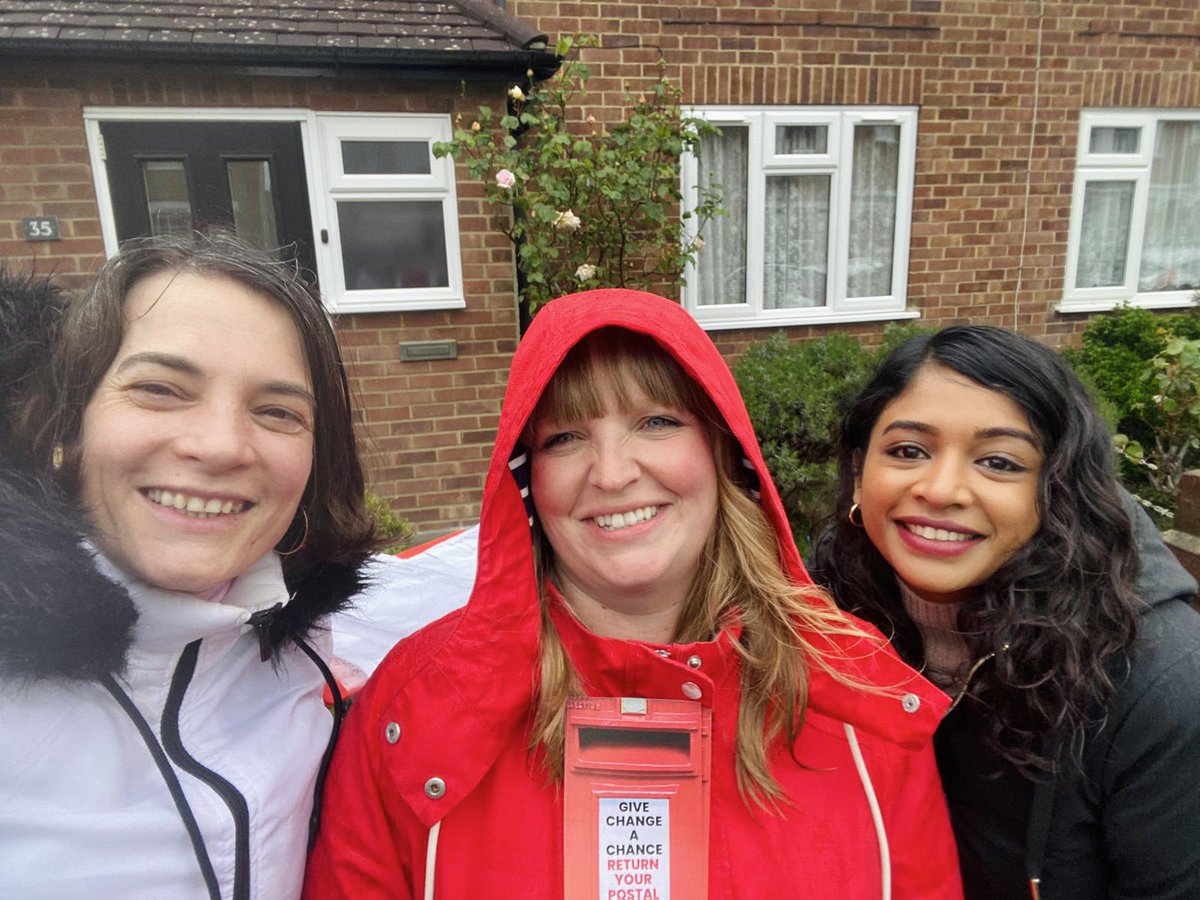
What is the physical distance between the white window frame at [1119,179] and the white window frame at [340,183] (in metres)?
4.94

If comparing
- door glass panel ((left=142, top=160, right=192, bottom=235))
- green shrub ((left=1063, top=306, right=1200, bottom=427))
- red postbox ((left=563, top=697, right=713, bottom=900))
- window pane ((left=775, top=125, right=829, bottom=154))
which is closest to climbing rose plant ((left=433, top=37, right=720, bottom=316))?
window pane ((left=775, top=125, right=829, bottom=154))

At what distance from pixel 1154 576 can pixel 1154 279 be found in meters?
6.56

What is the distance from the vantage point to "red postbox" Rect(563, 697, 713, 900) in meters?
1.20

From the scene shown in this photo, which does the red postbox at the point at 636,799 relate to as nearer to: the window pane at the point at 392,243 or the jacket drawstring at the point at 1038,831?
the jacket drawstring at the point at 1038,831

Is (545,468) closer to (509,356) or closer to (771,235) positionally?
(509,356)

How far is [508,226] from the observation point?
4801mm

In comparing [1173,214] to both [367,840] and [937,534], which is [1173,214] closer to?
[937,534]

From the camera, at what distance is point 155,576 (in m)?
1.10

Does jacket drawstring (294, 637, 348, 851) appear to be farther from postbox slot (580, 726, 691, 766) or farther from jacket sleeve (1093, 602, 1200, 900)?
jacket sleeve (1093, 602, 1200, 900)

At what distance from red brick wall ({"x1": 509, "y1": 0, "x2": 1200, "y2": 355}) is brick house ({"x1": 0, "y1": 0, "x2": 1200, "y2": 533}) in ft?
0.06

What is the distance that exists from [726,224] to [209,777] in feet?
16.9

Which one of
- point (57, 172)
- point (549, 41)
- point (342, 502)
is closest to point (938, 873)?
point (342, 502)

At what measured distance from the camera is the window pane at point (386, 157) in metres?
4.62

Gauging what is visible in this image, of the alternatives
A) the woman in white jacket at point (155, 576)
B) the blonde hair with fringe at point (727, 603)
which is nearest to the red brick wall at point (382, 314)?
the woman in white jacket at point (155, 576)
